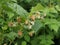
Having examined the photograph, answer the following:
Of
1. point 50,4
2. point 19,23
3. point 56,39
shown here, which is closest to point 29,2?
point 50,4

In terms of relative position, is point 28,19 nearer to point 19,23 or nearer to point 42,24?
point 19,23

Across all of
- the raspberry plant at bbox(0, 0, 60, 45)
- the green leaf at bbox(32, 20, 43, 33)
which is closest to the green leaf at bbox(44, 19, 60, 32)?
the raspberry plant at bbox(0, 0, 60, 45)

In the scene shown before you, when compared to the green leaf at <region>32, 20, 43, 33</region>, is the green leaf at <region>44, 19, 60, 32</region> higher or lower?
higher

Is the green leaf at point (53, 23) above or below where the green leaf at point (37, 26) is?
above

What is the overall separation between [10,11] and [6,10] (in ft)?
0.13

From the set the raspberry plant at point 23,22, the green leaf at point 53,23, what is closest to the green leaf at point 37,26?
the raspberry plant at point 23,22

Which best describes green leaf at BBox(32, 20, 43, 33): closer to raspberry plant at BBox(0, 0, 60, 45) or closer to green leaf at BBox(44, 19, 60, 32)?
raspberry plant at BBox(0, 0, 60, 45)

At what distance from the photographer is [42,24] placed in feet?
8.05

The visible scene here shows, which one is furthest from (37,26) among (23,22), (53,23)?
(53,23)

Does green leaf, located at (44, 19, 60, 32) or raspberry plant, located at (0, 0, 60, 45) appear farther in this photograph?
green leaf, located at (44, 19, 60, 32)

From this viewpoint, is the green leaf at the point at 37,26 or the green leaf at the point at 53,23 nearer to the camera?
the green leaf at the point at 37,26

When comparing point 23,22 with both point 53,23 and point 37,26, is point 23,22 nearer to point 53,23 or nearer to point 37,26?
point 37,26

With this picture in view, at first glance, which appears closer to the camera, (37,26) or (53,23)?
(37,26)

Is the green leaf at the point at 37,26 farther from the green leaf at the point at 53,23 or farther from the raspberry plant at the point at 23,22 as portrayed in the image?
the green leaf at the point at 53,23
